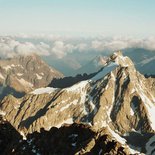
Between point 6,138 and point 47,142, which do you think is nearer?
point 47,142

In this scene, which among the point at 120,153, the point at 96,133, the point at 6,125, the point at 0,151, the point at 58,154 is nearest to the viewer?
the point at 120,153

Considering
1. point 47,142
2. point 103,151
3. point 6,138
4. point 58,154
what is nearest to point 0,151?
point 6,138

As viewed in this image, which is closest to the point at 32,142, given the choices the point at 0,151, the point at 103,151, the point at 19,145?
the point at 19,145

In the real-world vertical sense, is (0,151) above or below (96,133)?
below

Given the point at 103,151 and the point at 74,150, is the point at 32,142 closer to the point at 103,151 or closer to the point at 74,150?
the point at 74,150

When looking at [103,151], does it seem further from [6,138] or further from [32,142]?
[6,138]

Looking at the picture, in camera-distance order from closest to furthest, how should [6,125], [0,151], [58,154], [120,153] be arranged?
[120,153], [58,154], [0,151], [6,125]
